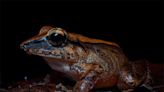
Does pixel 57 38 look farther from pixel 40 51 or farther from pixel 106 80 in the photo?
pixel 106 80

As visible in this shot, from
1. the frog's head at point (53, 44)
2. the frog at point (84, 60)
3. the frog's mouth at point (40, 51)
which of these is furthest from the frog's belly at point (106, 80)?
the frog's mouth at point (40, 51)

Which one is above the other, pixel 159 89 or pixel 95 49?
pixel 95 49

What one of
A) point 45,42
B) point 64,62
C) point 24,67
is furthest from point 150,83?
point 24,67

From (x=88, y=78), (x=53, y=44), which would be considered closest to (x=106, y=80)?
(x=88, y=78)

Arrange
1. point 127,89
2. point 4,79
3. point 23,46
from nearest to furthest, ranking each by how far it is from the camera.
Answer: point 23,46 → point 127,89 → point 4,79

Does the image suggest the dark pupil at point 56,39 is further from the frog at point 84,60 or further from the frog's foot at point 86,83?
the frog's foot at point 86,83

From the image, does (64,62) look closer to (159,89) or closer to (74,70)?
(74,70)
